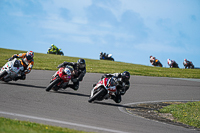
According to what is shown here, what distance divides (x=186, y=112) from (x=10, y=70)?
697 centimetres

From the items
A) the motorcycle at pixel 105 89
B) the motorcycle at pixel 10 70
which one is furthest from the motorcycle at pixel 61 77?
the motorcycle at pixel 10 70

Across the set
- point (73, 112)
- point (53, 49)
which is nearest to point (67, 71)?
point (73, 112)

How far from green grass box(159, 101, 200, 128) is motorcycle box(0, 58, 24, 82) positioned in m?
6.02

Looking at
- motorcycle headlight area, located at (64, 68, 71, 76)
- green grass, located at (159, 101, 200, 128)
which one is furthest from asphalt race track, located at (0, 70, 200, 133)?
green grass, located at (159, 101, 200, 128)

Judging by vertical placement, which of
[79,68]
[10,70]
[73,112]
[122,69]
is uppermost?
[122,69]

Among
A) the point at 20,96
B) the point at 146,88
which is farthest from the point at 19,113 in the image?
the point at 146,88

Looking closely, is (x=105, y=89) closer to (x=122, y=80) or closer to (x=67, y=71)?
(x=122, y=80)

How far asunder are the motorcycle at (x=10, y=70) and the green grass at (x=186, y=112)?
6.02 meters

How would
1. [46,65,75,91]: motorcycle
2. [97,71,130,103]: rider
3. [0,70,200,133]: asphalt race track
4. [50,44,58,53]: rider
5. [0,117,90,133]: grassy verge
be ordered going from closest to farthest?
[0,117,90,133]: grassy verge < [0,70,200,133]: asphalt race track < [97,71,130,103]: rider < [46,65,75,91]: motorcycle < [50,44,58,53]: rider

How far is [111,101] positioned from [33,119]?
5009 millimetres

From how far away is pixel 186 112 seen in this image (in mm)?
10734

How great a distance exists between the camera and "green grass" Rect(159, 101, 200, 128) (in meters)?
9.61

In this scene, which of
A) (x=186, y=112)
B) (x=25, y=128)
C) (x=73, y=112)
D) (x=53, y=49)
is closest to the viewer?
(x=25, y=128)

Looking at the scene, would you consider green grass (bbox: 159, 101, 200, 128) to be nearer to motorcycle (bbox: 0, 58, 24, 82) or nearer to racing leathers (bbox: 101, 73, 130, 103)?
racing leathers (bbox: 101, 73, 130, 103)
